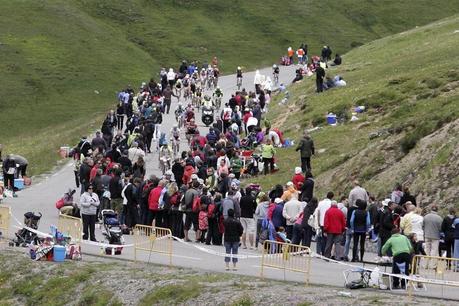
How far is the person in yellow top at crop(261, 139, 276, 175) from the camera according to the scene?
49.8 metres

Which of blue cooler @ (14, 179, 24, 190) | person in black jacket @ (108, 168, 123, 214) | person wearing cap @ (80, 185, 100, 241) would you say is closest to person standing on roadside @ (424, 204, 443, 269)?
person wearing cap @ (80, 185, 100, 241)

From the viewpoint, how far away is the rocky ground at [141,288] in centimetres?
2939

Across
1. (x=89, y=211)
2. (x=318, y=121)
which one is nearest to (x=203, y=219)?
(x=89, y=211)

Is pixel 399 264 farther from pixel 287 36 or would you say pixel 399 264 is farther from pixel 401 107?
pixel 287 36

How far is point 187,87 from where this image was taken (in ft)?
256

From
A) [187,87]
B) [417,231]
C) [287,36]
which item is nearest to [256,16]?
[287,36]

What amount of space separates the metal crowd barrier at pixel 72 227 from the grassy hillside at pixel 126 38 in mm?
36132

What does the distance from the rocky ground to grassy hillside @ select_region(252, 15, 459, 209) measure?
10222 millimetres

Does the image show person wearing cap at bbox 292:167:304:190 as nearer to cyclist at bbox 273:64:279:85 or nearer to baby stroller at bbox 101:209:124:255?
baby stroller at bbox 101:209:124:255

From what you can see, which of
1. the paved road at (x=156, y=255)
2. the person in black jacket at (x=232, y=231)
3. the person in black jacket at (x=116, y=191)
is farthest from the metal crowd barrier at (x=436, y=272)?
the person in black jacket at (x=116, y=191)

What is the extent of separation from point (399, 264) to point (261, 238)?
800cm

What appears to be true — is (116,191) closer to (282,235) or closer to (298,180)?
(298,180)

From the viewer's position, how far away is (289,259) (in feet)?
106

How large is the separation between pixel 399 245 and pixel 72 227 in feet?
42.2
